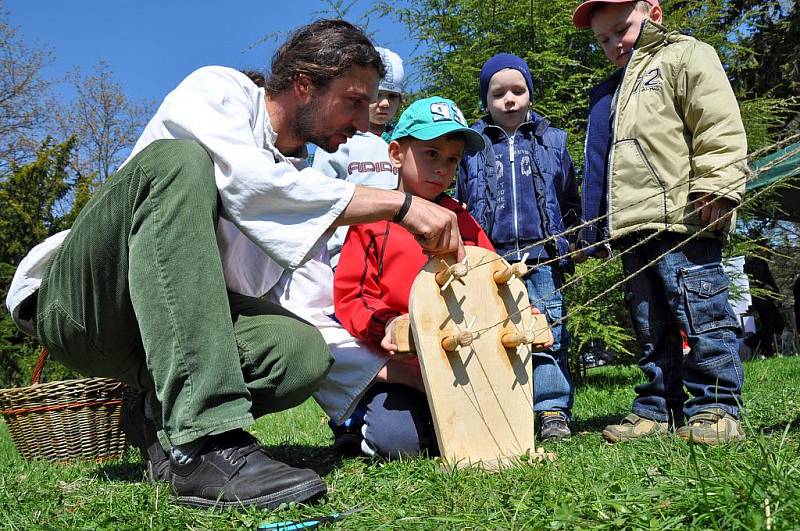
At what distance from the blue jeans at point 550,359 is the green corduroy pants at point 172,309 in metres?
1.20

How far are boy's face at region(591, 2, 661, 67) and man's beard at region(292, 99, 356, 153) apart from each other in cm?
140

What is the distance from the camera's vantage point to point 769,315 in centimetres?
1223

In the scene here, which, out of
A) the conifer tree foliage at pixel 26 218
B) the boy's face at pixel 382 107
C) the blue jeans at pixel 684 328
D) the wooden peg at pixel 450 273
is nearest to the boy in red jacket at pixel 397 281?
the wooden peg at pixel 450 273

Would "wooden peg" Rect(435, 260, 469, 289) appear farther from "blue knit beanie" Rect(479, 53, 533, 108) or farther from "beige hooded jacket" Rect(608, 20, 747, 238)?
"blue knit beanie" Rect(479, 53, 533, 108)

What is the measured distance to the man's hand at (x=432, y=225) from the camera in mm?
1884

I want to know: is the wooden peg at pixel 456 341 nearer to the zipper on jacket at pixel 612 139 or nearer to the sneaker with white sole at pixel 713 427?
the sneaker with white sole at pixel 713 427

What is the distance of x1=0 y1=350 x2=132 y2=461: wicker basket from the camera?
3066 mm

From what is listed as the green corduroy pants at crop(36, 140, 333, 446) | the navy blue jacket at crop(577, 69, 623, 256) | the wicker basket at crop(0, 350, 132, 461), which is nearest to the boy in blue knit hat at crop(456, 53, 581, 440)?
the navy blue jacket at crop(577, 69, 623, 256)

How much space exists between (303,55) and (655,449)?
5.42ft

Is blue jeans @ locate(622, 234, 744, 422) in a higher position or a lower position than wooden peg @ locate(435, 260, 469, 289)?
lower

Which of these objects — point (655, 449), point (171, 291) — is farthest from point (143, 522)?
point (655, 449)

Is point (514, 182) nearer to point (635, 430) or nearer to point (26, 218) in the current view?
point (635, 430)

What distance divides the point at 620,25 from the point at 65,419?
3.04 m

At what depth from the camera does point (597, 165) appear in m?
3.00
